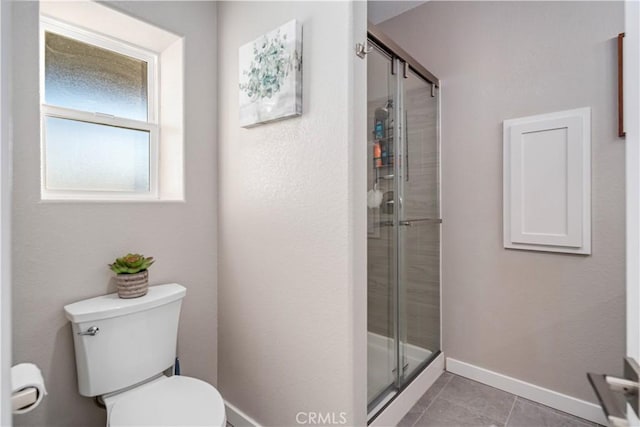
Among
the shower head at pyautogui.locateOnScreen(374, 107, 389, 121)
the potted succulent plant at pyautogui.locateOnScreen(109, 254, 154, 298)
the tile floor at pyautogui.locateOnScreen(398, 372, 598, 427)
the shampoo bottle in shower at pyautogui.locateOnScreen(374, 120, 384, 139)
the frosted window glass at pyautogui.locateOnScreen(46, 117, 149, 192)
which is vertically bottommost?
the tile floor at pyautogui.locateOnScreen(398, 372, 598, 427)

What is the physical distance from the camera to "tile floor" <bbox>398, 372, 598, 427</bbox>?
1644mm

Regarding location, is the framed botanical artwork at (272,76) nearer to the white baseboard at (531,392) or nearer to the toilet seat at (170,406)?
the toilet seat at (170,406)

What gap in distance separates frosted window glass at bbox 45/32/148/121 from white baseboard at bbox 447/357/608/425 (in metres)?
2.54

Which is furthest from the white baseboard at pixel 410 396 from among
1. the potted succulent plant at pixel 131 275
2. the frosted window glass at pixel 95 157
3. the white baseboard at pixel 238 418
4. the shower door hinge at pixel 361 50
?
the frosted window glass at pixel 95 157

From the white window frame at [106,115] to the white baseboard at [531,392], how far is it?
2241 millimetres

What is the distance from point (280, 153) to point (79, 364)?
120 centimetres

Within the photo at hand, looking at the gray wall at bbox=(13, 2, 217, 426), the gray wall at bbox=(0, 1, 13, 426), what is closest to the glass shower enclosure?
the gray wall at bbox=(13, 2, 217, 426)

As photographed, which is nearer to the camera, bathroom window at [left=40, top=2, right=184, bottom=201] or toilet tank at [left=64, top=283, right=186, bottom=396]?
toilet tank at [left=64, top=283, right=186, bottom=396]

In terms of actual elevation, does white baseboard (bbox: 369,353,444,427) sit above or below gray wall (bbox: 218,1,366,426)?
below

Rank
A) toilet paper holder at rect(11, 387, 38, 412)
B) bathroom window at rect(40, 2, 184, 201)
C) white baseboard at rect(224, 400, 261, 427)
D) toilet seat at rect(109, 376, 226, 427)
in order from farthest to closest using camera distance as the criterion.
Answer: white baseboard at rect(224, 400, 261, 427)
bathroom window at rect(40, 2, 184, 201)
toilet seat at rect(109, 376, 226, 427)
toilet paper holder at rect(11, 387, 38, 412)

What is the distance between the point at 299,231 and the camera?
1.38 m

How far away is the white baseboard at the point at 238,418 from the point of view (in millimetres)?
1570

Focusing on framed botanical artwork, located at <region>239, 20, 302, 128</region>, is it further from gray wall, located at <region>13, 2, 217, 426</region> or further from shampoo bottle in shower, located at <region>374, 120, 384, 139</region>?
shampoo bottle in shower, located at <region>374, 120, 384, 139</region>

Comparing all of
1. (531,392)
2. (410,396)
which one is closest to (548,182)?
(531,392)
